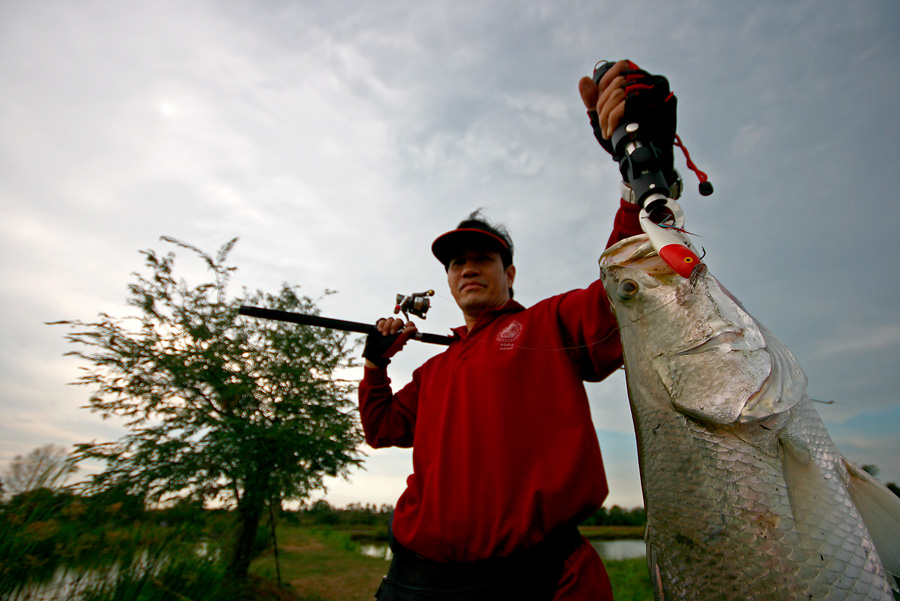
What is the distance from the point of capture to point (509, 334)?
82.3 inches

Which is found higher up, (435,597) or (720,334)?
(720,334)

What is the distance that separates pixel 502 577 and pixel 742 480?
884mm

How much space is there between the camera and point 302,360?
28.8ft

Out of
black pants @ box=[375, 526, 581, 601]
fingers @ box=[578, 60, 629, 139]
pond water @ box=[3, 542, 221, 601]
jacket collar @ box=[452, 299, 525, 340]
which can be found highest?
fingers @ box=[578, 60, 629, 139]

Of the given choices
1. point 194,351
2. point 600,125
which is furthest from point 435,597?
point 194,351

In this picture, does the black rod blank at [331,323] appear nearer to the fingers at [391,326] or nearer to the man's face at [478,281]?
the fingers at [391,326]

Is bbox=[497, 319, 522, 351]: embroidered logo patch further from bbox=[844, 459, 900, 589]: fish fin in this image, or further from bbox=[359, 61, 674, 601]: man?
bbox=[844, 459, 900, 589]: fish fin

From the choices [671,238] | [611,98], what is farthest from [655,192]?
[611,98]

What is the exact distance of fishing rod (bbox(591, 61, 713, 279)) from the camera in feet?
3.98

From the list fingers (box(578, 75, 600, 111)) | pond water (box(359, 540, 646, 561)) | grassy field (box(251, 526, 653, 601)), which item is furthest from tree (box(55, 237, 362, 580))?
pond water (box(359, 540, 646, 561))

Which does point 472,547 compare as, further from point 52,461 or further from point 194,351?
point 194,351

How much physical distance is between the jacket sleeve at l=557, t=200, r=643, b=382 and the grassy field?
782 cm

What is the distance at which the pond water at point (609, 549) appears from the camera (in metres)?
17.8

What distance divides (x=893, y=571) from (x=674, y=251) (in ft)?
3.41
